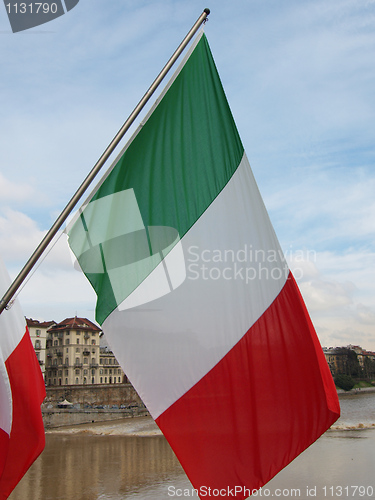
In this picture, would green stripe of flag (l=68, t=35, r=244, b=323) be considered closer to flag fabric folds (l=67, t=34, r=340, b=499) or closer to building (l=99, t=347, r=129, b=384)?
flag fabric folds (l=67, t=34, r=340, b=499)

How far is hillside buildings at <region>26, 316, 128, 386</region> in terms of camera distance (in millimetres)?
68625

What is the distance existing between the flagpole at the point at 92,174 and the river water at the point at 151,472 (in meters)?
14.5

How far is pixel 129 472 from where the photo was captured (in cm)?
1998

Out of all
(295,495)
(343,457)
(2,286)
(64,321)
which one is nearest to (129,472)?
(295,495)

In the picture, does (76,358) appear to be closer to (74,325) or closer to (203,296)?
(74,325)

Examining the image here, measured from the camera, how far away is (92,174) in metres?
3.47

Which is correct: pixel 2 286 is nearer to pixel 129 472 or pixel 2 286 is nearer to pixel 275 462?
pixel 275 462

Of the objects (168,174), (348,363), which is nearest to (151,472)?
(168,174)

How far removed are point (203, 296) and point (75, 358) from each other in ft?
227

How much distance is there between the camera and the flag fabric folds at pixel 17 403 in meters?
3.89

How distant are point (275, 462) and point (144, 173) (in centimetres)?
244

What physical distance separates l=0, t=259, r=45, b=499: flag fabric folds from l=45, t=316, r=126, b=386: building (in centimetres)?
→ 6643

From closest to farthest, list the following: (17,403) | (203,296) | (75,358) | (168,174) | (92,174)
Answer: (92,174) < (203,296) < (168,174) < (17,403) < (75,358)

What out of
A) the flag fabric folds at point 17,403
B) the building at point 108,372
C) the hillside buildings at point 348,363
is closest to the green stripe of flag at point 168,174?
the flag fabric folds at point 17,403
